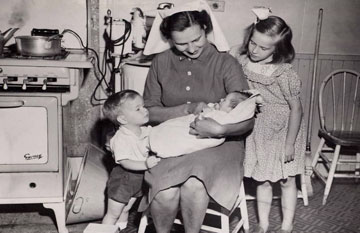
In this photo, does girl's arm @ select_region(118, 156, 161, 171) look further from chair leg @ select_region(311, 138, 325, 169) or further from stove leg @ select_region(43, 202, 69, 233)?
chair leg @ select_region(311, 138, 325, 169)

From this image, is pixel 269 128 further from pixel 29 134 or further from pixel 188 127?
pixel 29 134

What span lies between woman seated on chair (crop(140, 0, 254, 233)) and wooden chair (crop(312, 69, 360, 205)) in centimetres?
120

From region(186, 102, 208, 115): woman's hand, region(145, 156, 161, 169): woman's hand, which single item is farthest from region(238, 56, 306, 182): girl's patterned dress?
region(145, 156, 161, 169): woman's hand

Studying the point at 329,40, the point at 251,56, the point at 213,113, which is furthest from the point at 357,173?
the point at 213,113

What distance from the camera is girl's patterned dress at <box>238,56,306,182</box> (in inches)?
92.4

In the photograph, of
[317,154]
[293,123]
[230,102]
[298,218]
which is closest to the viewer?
[230,102]

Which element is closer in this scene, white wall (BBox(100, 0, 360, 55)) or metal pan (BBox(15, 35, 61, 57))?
metal pan (BBox(15, 35, 61, 57))

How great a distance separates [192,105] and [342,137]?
4.64ft

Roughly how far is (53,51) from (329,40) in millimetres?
2062

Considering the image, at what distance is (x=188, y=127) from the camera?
2.02m

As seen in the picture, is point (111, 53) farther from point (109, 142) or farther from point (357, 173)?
point (357, 173)

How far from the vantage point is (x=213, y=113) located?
2023 millimetres

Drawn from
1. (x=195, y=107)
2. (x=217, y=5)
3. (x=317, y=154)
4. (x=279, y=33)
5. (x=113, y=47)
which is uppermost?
(x=217, y=5)

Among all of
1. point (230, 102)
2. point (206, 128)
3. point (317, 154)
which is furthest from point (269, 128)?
point (317, 154)
